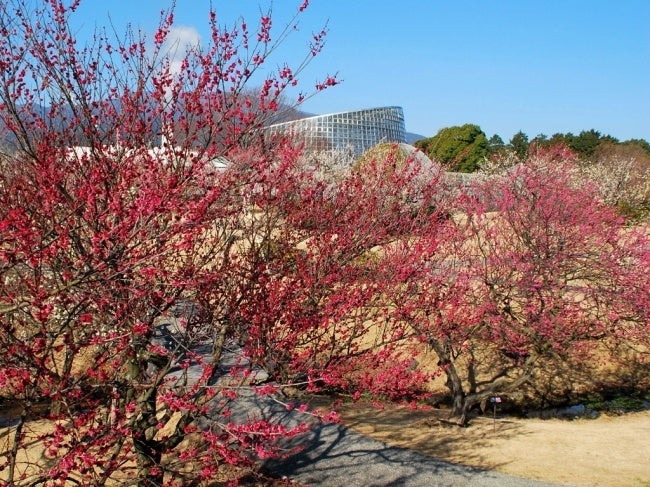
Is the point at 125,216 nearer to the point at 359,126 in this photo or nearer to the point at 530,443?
the point at 530,443

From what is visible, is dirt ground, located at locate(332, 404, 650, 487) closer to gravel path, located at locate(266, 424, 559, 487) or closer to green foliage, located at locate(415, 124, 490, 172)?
gravel path, located at locate(266, 424, 559, 487)

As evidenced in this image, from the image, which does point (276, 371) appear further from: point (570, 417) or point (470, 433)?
point (570, 417)

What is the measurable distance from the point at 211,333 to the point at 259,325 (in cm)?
118

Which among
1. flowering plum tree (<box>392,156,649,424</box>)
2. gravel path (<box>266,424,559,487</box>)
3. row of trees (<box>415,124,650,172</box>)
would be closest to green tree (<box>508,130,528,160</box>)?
row of trees (<box>415,124,650,172</box>)

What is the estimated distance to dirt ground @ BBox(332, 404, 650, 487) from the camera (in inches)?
370

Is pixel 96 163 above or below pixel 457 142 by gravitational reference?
below

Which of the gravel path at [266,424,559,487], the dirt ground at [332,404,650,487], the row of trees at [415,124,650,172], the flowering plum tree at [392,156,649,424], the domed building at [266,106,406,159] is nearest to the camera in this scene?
the gravel path at [266,424,559,487]

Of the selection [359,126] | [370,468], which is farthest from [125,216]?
[359,126]

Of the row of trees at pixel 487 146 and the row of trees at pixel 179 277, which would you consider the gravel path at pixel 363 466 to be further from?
the row of trees at pixel 487 146

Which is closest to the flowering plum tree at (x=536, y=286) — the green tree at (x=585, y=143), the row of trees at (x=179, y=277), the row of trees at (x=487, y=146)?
the row of trees at (x=179, y=277)

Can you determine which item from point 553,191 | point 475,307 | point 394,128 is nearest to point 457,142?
point 394,128

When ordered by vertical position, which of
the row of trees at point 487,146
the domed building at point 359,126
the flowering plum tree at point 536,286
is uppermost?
the domed building at point 359,126

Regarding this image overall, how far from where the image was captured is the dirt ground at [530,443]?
9.39 meters

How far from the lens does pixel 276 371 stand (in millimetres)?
7480
